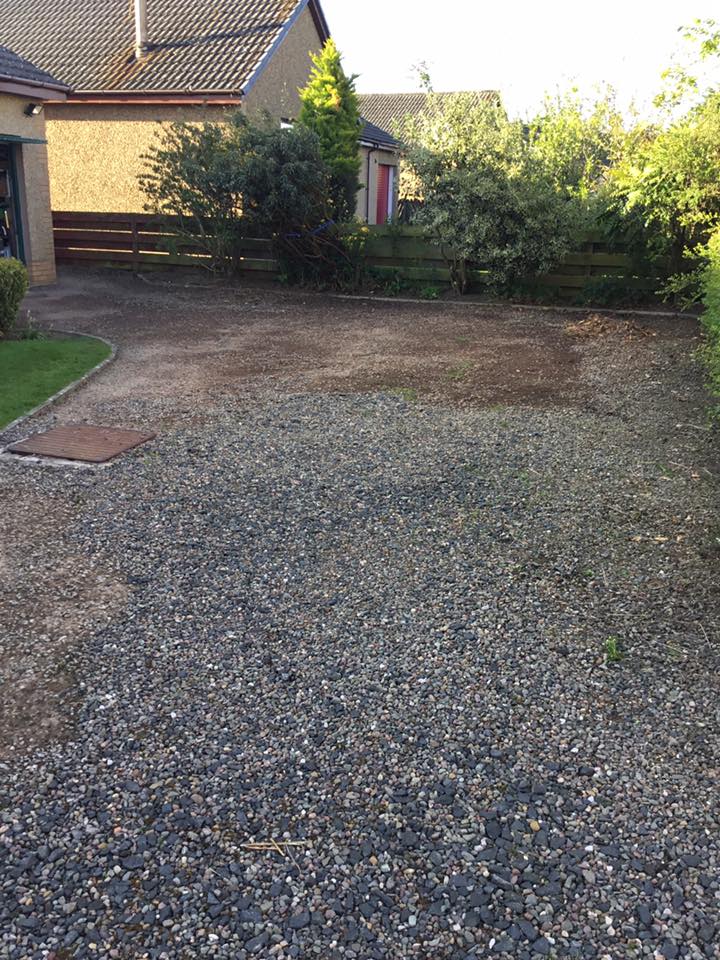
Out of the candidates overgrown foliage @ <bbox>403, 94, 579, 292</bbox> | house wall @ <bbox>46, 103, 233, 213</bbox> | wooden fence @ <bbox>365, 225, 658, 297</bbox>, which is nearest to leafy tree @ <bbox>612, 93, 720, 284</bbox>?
wooden fence @ <bbox>365, 225, 658, 297</bbox>

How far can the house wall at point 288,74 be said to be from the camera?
19.4m

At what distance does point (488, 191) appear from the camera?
1334cm

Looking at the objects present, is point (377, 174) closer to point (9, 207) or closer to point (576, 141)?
point (576, 141)

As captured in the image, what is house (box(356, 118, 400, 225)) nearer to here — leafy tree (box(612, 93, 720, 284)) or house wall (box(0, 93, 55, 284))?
house wall (box(0, 93, 55, 284))

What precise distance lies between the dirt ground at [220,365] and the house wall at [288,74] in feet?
19.2

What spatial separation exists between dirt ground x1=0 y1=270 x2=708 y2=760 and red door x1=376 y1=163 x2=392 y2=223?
44.7ft

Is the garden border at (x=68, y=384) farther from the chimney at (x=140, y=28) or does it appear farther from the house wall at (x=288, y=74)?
the chimney at (x=140, y=28)

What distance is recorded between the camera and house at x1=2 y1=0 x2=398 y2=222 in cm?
1866

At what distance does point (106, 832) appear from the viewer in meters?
2.73

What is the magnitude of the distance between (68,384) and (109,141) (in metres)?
13.3

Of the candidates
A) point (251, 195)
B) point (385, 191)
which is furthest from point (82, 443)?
point (385, 191)

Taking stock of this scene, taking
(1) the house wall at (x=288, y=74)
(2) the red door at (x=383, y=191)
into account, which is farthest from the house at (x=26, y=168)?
(2) the red door at (x=383, y=191)

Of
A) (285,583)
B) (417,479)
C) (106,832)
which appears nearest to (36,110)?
(417,479)

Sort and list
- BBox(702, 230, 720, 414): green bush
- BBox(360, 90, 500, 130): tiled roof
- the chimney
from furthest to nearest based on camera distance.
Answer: BBox(360, 90, 500, 130): tiled roof
the chimney
BBox(702, 230, 720, 414): green bush
